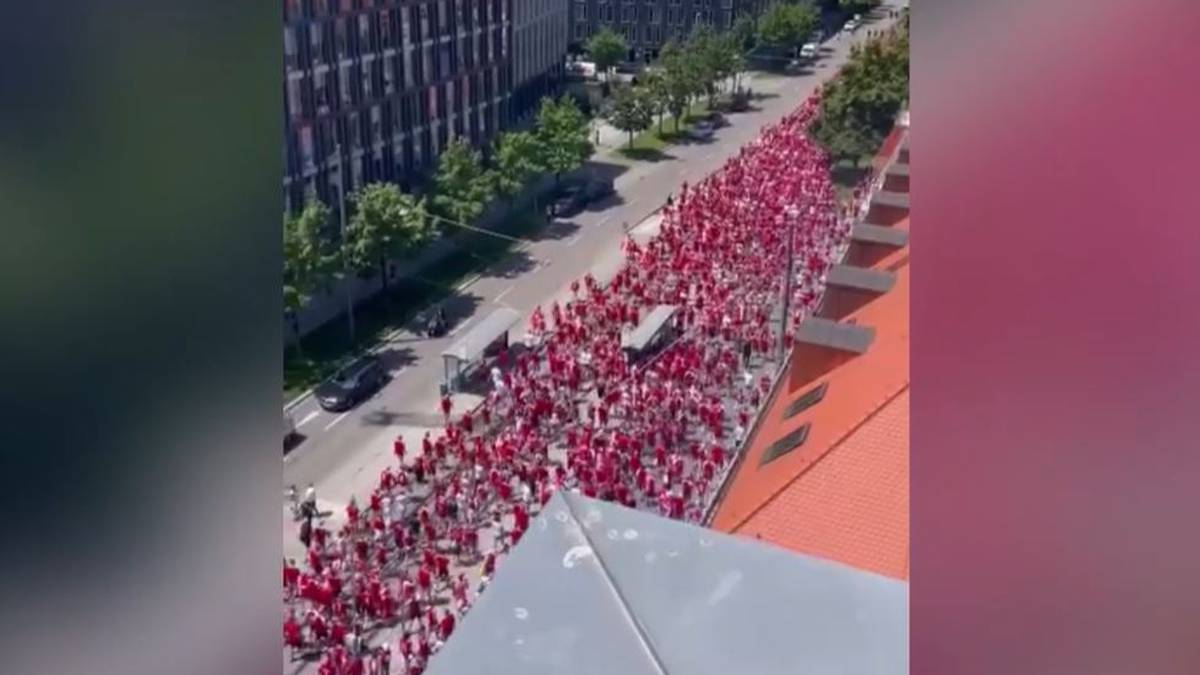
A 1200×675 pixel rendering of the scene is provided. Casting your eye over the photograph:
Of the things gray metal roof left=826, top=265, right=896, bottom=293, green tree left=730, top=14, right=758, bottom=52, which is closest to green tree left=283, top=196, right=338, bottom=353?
gray metal roof left=826, top=265, right=896, bottom=293

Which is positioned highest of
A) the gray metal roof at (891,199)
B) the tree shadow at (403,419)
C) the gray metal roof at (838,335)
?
the gray metal roof at (891,199)

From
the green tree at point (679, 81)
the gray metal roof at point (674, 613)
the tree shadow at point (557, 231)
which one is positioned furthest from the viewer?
the green tree at point (679, 81)

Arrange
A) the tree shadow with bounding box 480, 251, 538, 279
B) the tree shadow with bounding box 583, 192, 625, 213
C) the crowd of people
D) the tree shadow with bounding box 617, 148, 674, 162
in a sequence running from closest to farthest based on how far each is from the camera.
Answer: the crowd of people, the tree shadow with bounding box 480, 251, 538, 279, the tree shadow with bounding box 583, 192, 625, 213, the tree shadow with bounding box 617, 148, 674, 162

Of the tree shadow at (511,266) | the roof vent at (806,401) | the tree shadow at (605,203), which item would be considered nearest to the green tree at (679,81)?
the tree shadow at (605,203)

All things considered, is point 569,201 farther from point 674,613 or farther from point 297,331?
point 674,613

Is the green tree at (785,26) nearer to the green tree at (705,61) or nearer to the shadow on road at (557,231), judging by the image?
the green tree at (705,61)

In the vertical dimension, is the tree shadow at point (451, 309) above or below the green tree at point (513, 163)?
below

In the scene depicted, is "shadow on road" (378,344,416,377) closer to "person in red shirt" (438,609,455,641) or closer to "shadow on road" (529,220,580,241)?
"shadow on road" (529,220,580,241)
